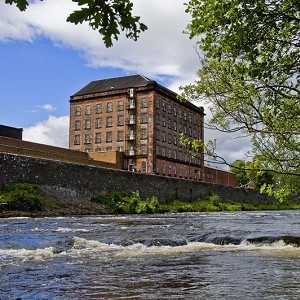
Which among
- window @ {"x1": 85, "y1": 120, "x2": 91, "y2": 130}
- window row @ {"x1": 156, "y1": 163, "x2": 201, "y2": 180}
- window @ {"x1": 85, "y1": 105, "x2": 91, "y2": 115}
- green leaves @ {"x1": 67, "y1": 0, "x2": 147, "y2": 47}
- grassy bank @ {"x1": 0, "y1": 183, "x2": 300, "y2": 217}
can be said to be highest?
window @ {"x1": 85, "y1": 105, "x2": 91, "y2": 115}

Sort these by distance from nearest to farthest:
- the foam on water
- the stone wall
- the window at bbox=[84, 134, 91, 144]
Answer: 1. the foam on water
2. the stone wall
3. the window at bbox=[84, 134, 91, 144]

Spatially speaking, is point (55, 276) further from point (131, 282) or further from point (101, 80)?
point (101, 80)

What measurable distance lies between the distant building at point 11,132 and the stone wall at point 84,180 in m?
14.1

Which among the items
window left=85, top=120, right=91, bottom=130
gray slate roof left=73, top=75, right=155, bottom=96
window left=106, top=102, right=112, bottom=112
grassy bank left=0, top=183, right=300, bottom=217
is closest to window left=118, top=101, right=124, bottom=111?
window left=106, top=102, right=112, bottom=112

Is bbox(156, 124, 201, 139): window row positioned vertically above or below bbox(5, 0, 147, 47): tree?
above

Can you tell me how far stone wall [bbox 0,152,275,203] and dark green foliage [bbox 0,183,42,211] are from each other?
84cm

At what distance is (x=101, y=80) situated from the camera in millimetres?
76750

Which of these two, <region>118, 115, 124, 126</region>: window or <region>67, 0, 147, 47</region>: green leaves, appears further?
<region>118, 115, 124, 126</region>: window

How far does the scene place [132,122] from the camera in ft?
225

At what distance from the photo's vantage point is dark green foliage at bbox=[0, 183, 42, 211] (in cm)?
2559

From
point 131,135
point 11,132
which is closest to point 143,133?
point 131,135

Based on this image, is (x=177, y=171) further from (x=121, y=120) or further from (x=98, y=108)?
(x=98, y=108)

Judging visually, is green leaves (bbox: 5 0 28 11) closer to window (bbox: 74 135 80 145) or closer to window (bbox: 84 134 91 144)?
window (bbox: 84 134 91 144)

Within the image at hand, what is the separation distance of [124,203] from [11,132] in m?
18.5
